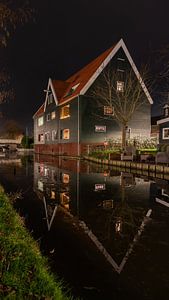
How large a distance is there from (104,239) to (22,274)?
7.37ft

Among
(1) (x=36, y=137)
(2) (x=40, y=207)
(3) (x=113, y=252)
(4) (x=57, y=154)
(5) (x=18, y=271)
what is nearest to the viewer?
(5) (x=18, y=271)

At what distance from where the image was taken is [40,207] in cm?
743

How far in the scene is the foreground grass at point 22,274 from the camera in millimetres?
2633

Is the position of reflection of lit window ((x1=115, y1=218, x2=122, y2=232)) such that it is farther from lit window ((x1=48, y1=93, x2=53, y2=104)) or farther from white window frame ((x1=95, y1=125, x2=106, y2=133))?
lit window ((x1=48, y1=93, x2=53, y2=104))

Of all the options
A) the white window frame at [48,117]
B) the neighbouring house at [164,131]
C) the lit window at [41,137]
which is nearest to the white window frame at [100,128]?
the neighbouring house at [164,131]

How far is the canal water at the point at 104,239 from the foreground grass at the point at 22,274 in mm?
428

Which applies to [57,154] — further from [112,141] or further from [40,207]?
[40,207]

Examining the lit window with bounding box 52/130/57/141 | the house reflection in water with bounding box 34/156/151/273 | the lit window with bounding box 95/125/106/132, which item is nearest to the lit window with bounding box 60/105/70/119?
the lit window with bounding box 52/130/57/141

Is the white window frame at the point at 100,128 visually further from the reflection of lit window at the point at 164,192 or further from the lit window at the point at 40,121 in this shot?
the reflection of lit window at the point at 164,192

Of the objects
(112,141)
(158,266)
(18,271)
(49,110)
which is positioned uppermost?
(49,110)

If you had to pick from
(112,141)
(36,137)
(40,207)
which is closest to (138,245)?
(40,207)

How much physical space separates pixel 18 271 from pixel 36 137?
50808 millimetres

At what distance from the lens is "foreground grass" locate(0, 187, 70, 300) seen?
8.64ft

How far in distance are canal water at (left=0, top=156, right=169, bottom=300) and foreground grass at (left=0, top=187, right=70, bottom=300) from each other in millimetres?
428
